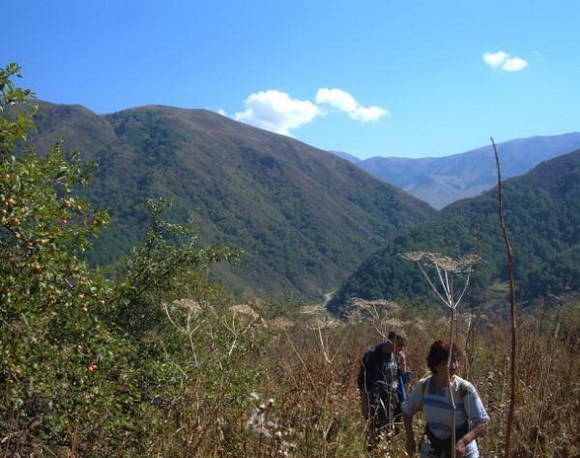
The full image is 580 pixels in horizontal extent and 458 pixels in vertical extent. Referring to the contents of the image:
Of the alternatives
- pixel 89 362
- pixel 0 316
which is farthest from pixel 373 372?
pixel 0 316

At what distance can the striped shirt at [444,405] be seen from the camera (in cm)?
374

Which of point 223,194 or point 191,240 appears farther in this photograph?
point 223,194

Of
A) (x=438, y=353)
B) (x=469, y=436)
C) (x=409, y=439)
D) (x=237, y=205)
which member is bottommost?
(x=409, y=439)

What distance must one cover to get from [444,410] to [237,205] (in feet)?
492

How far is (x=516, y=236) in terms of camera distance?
83.1 meters

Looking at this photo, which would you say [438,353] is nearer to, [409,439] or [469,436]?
[469,436]

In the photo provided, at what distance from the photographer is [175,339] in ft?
25.4

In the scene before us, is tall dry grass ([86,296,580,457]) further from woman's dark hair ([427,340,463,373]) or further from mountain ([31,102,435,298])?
mountain ([31,102,435,298])

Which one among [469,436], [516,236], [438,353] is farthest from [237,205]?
[469,436]

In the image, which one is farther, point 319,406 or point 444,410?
point 444,410

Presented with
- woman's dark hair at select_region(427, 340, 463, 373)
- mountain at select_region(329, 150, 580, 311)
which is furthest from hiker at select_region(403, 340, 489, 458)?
mountain at select_region(329, 150, 580, 311)

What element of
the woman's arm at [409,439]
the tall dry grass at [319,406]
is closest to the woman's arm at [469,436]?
the tall dry grass at [319,406]

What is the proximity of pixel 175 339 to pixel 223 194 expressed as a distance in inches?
5812

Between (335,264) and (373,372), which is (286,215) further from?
(373,372)
